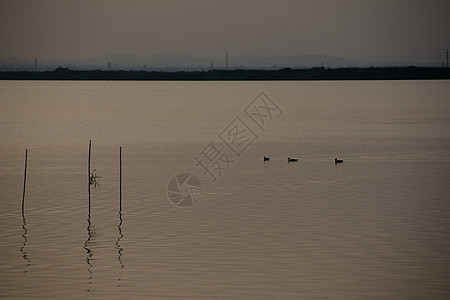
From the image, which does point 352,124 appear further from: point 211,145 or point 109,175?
point 109,175

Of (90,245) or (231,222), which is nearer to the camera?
(90,245)

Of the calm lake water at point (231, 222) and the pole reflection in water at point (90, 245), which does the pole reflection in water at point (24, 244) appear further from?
the pole reflection in water at point (90, 245)

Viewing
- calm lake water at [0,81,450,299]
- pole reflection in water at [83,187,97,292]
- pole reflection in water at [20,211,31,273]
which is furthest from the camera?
pole reflection in water at [20,211,31,273]

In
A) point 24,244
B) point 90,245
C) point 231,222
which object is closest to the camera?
point 90,245

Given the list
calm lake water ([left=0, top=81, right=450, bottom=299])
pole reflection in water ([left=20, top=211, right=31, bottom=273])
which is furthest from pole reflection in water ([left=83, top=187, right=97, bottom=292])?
pole reflection in water ([left=20, top=211, right=31, bottom=273])

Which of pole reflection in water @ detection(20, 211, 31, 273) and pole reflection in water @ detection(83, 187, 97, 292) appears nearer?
pole reflection in water @ detection(83, 187, 97, 292)

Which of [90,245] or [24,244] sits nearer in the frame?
[90,245]

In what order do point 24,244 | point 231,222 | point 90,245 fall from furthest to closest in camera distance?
point 231,222
point 24,244
point 90,245

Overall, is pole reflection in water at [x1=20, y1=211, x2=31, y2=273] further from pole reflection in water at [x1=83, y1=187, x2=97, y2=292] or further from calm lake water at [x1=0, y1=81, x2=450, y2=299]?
pole reflection in water at [x1=83, y1=187, x2=97, y2=292]

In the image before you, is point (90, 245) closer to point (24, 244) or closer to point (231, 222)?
point (24, 244)

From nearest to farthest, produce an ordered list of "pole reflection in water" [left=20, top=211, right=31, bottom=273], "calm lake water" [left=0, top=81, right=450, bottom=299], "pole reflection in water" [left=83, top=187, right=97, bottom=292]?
"calm lake water" [left=0, top=81, right=450, bottom=299], "pole reflection in water" [left=83, top=187, right=97, bottom=292], "pole reflection in water" [left=20, top=211, right=31, bottom=273]

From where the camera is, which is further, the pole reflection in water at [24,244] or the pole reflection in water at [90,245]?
the pole reflection in water at [24,244]

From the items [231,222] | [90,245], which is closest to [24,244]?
[90,245]

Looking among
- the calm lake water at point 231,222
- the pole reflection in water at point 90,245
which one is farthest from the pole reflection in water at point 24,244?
the pole reflection in water at point 90,245
